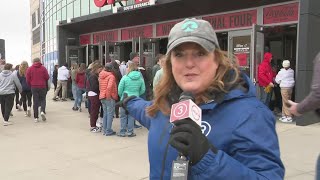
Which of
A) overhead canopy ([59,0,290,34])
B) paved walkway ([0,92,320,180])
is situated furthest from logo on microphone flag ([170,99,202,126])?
overhead canopy ([59,0,290,34])

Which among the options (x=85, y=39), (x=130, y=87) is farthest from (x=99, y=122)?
(x=85, y=39)

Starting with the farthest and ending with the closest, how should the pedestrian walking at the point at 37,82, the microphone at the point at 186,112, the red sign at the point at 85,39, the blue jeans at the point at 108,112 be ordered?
the red sign at the point at 85,39 → the pedestrian walking at the point at 37,82 → the blue jeans at the point at 108,112 → the microphone at the point at 186,112

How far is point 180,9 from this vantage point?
564 inches

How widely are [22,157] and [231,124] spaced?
639 centimetres

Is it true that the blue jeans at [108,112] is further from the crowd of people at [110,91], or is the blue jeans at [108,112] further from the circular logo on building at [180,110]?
the circular logo on building at [180,110]

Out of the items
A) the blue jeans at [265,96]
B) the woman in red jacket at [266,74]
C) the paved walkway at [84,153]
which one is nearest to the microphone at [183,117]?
the paved walkway at [84,153]

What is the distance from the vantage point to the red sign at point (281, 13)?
430 inches

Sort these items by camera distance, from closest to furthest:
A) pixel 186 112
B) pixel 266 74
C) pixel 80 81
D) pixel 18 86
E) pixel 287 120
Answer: pixel 186 112 → pixel 287 120 → pixel 266 74 → pixel 18 86 → pixel 80 81

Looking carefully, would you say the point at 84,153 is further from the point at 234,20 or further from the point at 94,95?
the point at 234,20

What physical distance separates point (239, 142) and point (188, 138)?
0.29 meters

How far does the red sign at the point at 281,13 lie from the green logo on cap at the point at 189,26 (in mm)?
10032

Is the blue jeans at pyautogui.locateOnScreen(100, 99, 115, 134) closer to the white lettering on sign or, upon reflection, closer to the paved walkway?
the paved walkway

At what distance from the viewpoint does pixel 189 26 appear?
165cm

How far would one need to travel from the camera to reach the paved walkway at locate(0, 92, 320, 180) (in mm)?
6000
